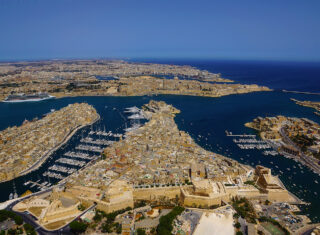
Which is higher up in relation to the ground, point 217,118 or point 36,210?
point 217,118

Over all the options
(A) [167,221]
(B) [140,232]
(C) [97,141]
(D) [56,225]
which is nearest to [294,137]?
(A) [167,221]

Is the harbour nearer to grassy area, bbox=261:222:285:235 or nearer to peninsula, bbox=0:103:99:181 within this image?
peninsula, bbox=0:103:99:181

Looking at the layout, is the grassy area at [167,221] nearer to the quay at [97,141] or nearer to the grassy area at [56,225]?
the grassy area at [56,225]

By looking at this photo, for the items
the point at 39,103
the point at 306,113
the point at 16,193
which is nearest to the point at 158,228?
the point at 16,193

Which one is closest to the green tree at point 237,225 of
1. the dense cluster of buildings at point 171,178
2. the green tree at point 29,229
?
the dense cluster of buildings at point 171,178

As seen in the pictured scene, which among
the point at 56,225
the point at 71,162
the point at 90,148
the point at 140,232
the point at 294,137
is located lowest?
the point at 71,162

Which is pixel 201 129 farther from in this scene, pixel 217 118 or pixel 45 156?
pixel 45 156

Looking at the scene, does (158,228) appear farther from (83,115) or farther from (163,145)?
(83,115)
